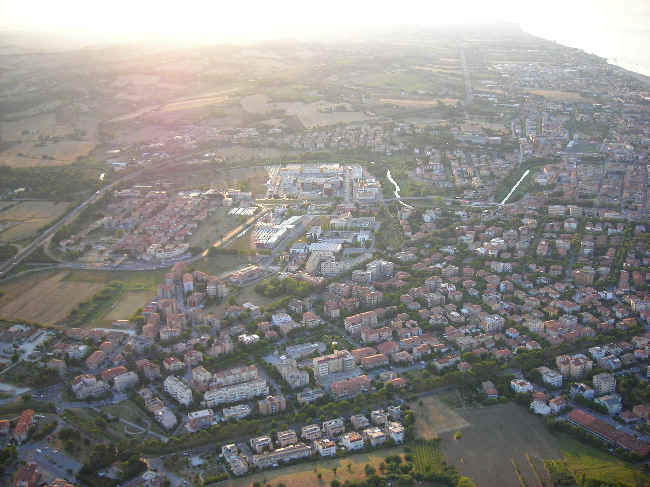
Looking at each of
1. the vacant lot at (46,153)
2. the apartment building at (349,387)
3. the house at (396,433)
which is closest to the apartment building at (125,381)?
the apartment building at (349,387)

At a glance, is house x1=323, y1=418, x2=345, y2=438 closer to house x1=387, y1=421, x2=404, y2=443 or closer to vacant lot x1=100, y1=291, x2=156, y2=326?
house x1=387, y1=421, x2=404, y2=443

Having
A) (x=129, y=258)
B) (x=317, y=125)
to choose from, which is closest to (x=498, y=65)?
(x=317, y=125)

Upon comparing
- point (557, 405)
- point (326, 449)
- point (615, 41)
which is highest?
point (615, 41)

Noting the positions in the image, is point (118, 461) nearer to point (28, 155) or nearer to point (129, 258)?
point (129, 258)

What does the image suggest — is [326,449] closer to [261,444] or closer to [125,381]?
[261,444]

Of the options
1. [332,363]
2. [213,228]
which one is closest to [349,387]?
[332,363]

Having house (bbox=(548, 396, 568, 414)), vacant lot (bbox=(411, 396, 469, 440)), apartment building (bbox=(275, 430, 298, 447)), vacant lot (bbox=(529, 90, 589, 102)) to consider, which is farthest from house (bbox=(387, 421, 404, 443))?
vacant lot (bbox=(529, 90, 589, 102))

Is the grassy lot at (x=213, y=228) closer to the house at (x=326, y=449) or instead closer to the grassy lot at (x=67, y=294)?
the grassy lot at (x=67, y=294)
